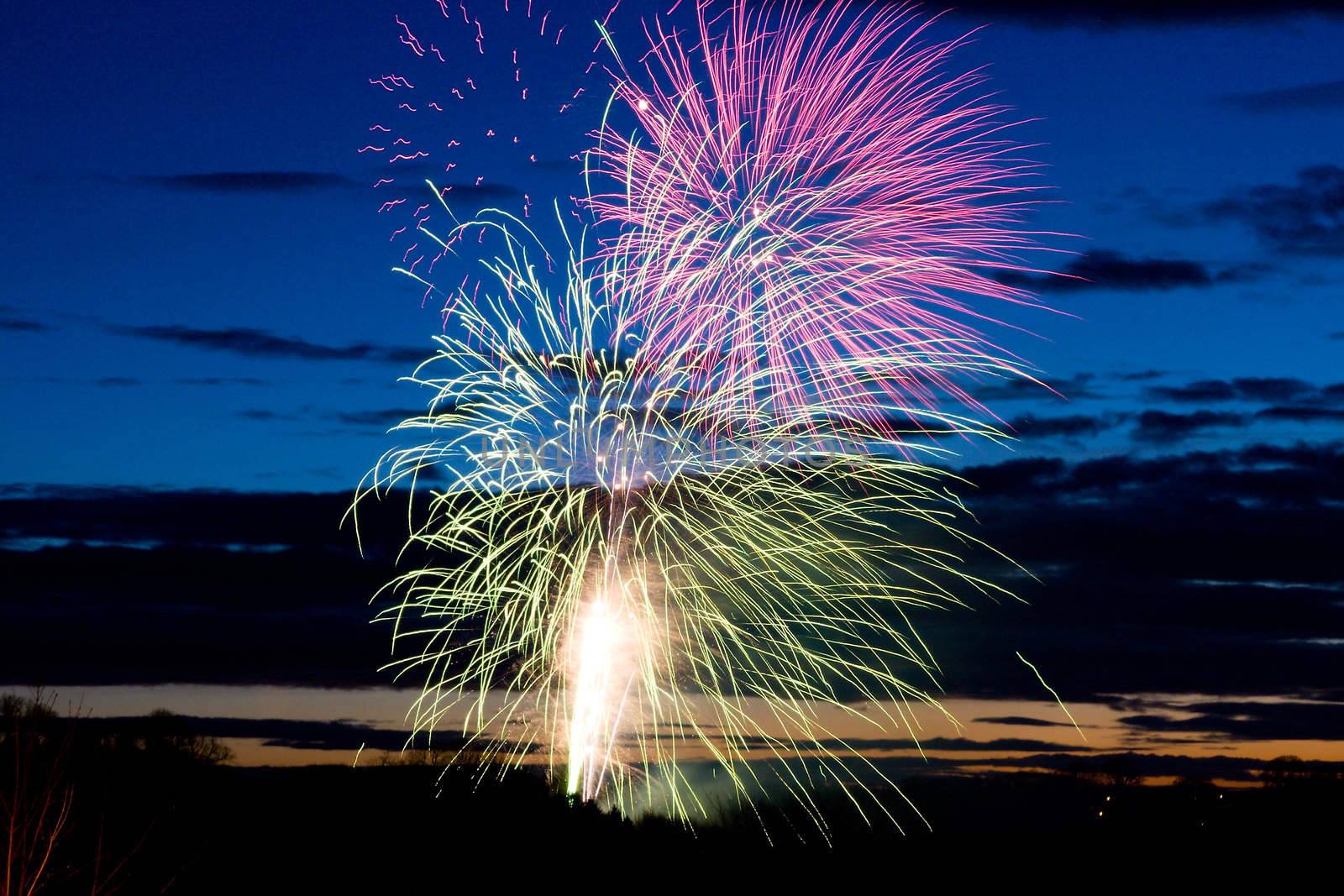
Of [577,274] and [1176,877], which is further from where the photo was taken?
[1176,877]

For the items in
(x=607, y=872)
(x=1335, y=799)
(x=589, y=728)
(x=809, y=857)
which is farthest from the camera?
(x=1335, y=799)

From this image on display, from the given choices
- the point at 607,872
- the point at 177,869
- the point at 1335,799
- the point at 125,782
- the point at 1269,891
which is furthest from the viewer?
the point at 1335,799

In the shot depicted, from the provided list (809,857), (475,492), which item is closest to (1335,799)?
(809,857)

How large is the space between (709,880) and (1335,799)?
51.7m

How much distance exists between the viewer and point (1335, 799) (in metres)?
83.7

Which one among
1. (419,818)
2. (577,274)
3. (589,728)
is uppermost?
(577,274)

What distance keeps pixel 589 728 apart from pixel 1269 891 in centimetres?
5216

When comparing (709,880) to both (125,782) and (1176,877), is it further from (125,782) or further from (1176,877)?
(1176,877)

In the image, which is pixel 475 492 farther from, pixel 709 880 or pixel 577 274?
pixel 709 880

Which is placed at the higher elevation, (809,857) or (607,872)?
(809,857)

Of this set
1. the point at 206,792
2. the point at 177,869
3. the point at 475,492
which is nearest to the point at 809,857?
the point at 206,792

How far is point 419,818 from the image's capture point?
43.1m

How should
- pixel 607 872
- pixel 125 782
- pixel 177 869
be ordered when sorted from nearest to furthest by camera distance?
pixel 177 869 → pixel 607 872 → pixel 125 782

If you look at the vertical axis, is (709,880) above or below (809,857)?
below
